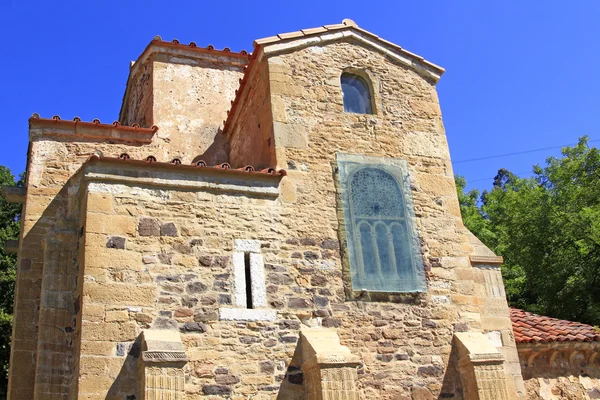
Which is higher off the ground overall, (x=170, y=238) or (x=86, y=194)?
(x=86, y=194)

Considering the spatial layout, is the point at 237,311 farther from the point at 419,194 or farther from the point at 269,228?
the point at 419,194

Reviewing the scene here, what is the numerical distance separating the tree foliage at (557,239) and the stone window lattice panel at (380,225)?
10214 millimetres

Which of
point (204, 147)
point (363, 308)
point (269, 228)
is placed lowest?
point (363, 308)

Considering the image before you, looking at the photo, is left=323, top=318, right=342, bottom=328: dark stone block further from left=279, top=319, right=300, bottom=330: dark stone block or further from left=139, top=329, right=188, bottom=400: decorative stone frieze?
left=139, top=329, right=188, bottom=400: decorative stone frieze

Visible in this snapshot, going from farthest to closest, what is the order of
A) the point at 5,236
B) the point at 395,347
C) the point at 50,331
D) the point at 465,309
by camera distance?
the point at 5,236, the point at 465,309, the point at 395,347, the point at 50,331

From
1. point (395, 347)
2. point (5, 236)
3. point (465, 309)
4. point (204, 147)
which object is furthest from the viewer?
point (5, 236)

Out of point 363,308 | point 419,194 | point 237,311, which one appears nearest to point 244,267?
point 237,311

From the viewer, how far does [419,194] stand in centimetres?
988

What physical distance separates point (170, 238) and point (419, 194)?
12.8ft

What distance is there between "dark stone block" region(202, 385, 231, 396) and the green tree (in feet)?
30.7

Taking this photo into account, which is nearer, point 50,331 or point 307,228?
point 50,331

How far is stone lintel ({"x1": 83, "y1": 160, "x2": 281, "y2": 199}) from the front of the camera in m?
8.30

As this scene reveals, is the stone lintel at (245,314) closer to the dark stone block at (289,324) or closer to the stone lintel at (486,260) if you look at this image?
the dark stone block at (289,324)

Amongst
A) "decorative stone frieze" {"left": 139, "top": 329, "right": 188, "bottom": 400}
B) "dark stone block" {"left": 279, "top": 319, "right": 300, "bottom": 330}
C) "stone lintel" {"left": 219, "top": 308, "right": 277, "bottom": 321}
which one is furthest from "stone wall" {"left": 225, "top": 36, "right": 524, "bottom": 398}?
"decorative stone frieze" {"left": 139, "top": 329, "right": 188, "bottom": 400}
